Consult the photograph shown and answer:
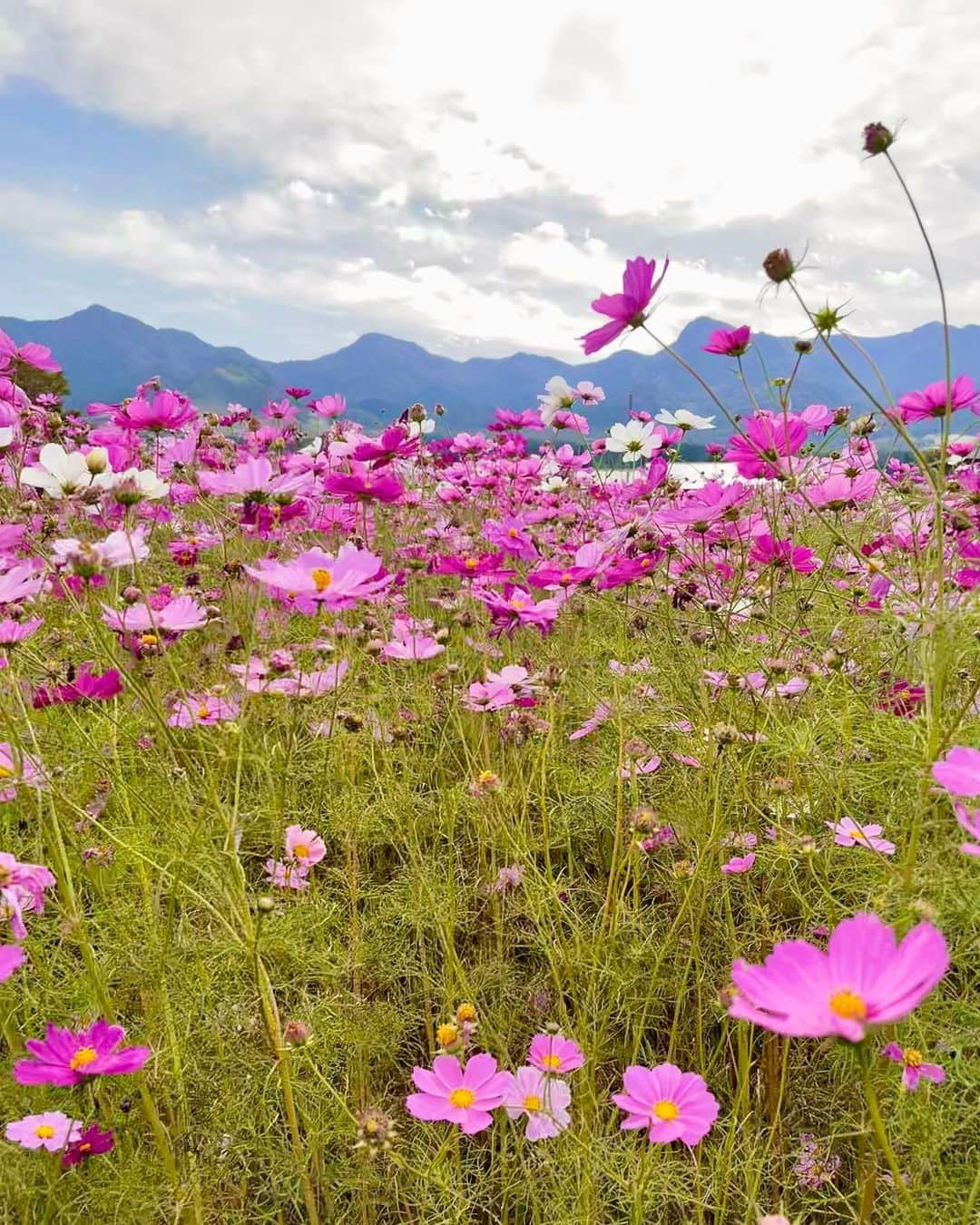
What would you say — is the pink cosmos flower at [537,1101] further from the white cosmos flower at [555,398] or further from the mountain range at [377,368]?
the mountain range at [377,368]

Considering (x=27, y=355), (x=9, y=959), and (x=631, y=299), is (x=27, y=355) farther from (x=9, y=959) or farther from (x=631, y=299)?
(x=9, y=959)

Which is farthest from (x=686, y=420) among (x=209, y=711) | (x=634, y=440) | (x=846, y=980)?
(x=846, y=980)

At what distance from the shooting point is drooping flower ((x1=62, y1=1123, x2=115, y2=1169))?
652mm

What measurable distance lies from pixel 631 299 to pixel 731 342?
319 mm

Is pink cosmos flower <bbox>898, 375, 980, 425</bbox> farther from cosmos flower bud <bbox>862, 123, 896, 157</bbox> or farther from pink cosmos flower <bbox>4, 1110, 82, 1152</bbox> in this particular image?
pink cosmos flower <bbox>4, 1110, 82, 1152</bbox>

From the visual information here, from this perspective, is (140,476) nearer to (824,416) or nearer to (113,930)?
(113,930)

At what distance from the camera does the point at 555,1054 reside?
748mm

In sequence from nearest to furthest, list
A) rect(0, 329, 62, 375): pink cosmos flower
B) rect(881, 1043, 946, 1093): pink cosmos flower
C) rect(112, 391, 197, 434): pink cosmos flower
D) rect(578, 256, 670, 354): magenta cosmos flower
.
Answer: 1. rect(881, 1043, 946, 1093): pink cosmos flower
2. rect(578, 256, 670, 354): magenta cosmos flower
3. rect(112, 391, 197, 434): pink cosmos flower
4. rect(0, 329, 62, 375): pink cosmos flower

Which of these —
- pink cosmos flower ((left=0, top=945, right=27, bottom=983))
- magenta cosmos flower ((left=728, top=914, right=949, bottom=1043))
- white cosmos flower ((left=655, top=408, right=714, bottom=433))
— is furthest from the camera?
white cosmos flower ((left=655, top=408, right=714, bottom=433))

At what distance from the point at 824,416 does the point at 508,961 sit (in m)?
1.13

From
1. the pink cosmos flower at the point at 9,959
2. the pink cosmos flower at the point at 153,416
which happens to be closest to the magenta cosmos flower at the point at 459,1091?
the pink cosmos flower at the point at 9,959

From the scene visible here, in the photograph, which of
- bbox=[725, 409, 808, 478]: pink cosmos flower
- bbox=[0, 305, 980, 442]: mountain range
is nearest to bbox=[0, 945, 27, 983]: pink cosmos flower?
bbox=[725, 409, 808, 478]: pink cosmos flower

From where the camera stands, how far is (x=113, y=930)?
0.86 metres

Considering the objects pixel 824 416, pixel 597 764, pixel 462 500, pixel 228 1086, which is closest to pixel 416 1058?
pixel 228 1086
